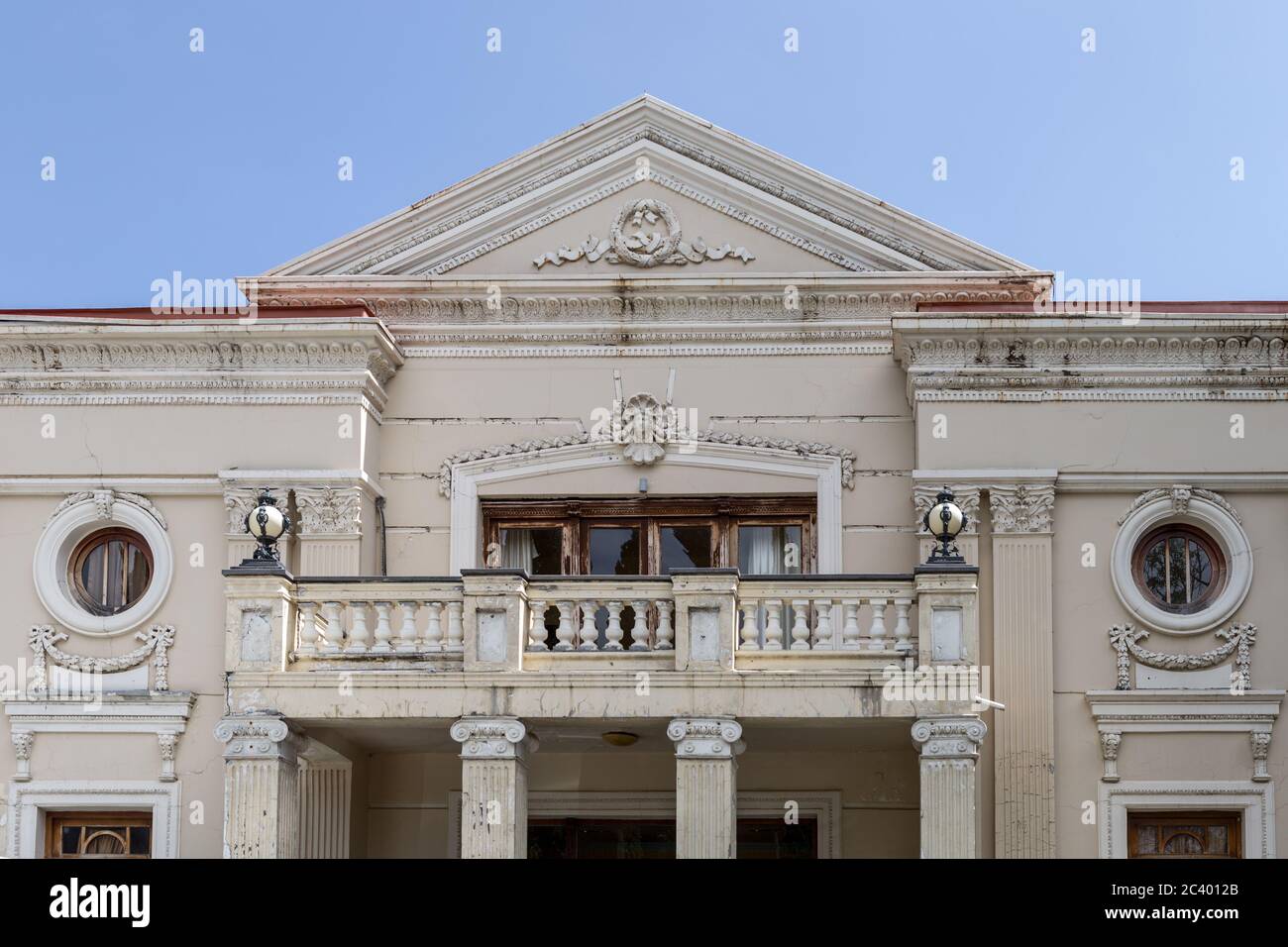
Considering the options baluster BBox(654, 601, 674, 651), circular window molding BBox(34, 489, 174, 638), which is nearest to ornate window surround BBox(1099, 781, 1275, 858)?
baluster BBox(654, 601, 674, 651)

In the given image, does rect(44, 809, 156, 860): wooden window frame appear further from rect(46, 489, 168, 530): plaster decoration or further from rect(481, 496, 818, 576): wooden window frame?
rect(481, 496, 818, 576): wooden window frame

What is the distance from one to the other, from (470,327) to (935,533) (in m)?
5.55

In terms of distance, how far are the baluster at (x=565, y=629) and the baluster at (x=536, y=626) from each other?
0.13 meters

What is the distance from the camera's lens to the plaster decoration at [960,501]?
1944 cm

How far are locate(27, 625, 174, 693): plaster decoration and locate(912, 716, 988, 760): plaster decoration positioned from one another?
23.2 ft

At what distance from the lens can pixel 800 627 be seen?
693 inches

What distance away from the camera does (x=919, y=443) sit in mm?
19688

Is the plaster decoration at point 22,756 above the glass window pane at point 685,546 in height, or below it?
below

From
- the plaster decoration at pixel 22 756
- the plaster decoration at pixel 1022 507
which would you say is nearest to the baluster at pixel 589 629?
the plaster decoration at pixel 1022 507

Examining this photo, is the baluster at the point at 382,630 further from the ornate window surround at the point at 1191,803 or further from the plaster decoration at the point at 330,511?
the ornate window surround at the point at 1191,803

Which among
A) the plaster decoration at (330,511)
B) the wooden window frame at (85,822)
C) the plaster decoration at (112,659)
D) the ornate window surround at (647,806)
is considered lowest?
the wooden window frame at (85,822)

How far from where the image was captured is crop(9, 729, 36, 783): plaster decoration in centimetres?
1931

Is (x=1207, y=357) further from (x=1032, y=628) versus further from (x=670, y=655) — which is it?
(x=670, y=655)

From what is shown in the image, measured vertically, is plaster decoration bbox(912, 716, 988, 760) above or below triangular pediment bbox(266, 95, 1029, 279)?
below
